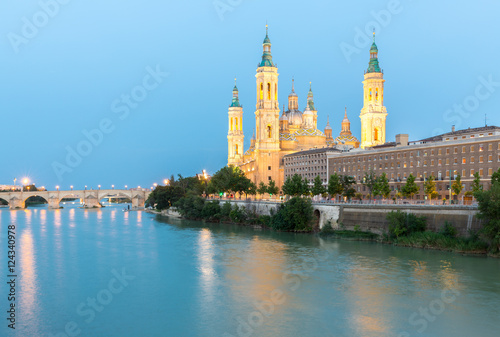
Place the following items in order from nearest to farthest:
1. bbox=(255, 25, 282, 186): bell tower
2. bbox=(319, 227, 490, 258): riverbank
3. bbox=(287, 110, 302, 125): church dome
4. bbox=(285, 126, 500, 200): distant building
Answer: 1. bbox=(319, 227, 490, 258): riverbank
2. bbox=(285, 126, 500, 200): distant building
3. bbox=(255, 25, 282, 186): bell tower
4. bbox=(287, 110, 302, 125): church dome

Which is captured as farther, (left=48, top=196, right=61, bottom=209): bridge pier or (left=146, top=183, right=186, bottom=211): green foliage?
(left=48, top=196, right=61, bottom=209): bridge pier

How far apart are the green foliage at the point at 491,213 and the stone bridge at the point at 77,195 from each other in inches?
5500

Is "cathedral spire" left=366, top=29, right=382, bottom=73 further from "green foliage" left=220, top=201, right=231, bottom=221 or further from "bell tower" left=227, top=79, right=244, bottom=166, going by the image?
"green foliage" left=220, top=201, right=231, bottom=221

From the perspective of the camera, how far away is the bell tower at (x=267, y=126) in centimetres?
12462

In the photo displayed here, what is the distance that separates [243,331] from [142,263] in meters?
21.1

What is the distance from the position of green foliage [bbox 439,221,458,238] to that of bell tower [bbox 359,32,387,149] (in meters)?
77.2

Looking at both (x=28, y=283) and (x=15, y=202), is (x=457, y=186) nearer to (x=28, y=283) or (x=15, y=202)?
(x=28, y=283)

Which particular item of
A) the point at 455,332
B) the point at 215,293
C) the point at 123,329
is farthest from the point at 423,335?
the point at 123,329

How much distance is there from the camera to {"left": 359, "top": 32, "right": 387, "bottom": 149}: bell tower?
12400cm

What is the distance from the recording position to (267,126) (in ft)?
413

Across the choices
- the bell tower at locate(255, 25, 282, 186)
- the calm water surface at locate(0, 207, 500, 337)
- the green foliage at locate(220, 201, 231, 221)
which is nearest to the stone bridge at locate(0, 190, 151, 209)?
the bell tower at locate(255, 25, 282, 186)

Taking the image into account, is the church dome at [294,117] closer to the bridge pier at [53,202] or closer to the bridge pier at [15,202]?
the bridge pier at [53,202]

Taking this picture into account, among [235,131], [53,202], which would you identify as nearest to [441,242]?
[235,131]

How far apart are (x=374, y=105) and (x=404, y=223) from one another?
255 ft
